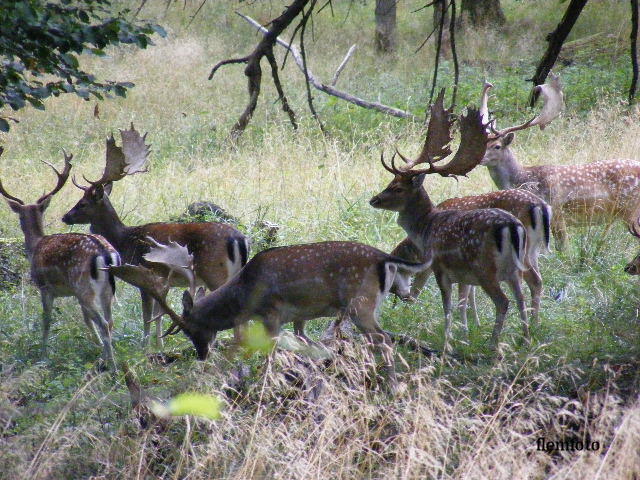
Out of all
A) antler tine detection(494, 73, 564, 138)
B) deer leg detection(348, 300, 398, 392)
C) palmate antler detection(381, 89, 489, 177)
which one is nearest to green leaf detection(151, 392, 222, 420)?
deer leg detection(348, 300, 398, 392)

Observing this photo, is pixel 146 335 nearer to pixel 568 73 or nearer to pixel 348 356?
pixel 348 356

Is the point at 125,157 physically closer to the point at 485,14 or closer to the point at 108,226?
the point at 108,226

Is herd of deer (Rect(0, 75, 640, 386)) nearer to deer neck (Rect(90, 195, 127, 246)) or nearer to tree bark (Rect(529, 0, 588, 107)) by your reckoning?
deer neck (Rect(90, 195, 127, 246))

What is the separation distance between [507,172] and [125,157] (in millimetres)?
3932

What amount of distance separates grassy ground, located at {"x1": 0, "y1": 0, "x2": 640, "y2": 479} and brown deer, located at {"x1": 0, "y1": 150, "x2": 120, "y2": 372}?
215mm

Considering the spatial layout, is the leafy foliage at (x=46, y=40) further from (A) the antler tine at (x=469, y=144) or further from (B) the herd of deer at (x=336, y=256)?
(A) the antler tine at (x=469, y=144)

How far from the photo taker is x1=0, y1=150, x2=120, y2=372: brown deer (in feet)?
20.7

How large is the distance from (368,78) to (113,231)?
10.0 metres

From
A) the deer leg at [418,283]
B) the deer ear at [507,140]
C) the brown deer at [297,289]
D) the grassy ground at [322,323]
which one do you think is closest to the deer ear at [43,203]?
the grassy ground at [322,323]

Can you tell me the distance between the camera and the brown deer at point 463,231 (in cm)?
593

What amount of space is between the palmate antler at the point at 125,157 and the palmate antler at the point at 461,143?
213 centimetres

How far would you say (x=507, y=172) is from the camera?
30.1ft

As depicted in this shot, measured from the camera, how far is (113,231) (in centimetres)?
744

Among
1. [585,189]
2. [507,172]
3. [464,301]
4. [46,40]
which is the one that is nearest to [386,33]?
[507,172]
